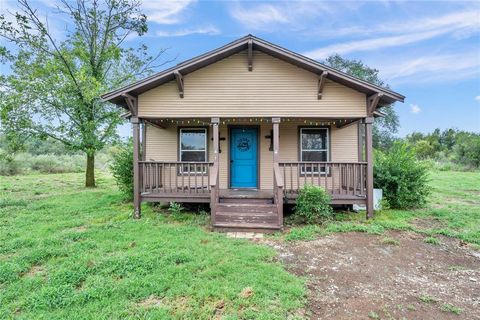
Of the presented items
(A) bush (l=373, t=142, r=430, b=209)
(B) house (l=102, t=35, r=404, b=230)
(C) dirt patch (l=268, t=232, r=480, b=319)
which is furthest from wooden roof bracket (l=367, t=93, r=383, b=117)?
(C) dirt patch (l=268, t=232, r=480, b=319)

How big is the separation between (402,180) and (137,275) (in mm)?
8397

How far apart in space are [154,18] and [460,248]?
17.4 meters

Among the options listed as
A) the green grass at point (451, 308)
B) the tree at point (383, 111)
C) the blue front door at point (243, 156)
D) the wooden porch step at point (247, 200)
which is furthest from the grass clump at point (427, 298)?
the tree at point (383, 111)

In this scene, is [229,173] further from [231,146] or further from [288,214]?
[288,214]

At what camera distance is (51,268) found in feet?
13.9

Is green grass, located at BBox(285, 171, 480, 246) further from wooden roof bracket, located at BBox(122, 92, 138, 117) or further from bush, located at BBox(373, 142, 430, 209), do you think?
wooden roof bracket, located at BBox(122, 92, 138, 117)

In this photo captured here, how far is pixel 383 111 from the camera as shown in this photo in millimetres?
28453

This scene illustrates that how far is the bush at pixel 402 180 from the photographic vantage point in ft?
28.3

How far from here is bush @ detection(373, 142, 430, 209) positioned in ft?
28.3

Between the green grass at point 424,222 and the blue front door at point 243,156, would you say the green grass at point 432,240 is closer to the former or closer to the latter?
the green grass at point 424,222

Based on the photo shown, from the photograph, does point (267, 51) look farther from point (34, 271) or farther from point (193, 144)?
point (34, 271)

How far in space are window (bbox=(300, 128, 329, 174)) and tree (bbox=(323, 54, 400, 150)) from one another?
22366 millimetres

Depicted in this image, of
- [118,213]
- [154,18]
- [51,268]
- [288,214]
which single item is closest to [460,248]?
[288,214]

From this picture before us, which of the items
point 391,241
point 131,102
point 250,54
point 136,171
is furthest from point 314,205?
point 131,102
